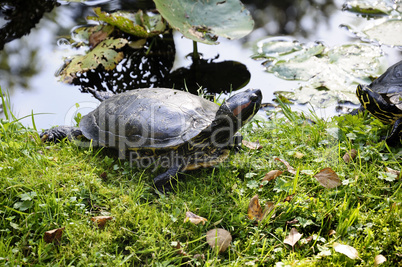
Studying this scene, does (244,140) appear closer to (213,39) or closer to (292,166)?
(292,166)

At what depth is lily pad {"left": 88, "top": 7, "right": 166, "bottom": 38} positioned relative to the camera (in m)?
5.61

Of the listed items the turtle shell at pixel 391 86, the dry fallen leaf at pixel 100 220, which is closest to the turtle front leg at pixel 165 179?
the dry fallen leaf at pixel 100 220

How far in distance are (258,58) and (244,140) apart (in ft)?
8.15

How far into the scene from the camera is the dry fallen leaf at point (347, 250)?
244cm

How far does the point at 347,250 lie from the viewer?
8.11ft

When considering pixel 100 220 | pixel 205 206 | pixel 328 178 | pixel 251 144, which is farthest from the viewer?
pixel 251 144

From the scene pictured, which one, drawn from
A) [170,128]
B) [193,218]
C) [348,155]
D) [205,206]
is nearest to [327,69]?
[348,155]

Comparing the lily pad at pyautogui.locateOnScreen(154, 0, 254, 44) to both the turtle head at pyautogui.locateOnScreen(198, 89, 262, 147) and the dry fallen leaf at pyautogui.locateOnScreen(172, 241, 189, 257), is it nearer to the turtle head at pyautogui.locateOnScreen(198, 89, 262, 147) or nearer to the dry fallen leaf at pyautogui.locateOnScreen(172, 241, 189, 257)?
the turtle head at pyautogui.locateOnScreen(198, 89, 262, 147)

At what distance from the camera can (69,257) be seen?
252cm

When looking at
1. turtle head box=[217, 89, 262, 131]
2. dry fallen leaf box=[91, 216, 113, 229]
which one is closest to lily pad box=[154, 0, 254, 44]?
turtle head box=[217, 89, 262, 131]

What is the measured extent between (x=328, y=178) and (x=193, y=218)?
1.17 meters

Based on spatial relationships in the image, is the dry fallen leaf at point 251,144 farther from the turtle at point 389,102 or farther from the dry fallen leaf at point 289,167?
the turtle at point 389,102

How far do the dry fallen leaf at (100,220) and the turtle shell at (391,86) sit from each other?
2700 millimetres

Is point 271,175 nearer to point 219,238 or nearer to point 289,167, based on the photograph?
point 289,167
